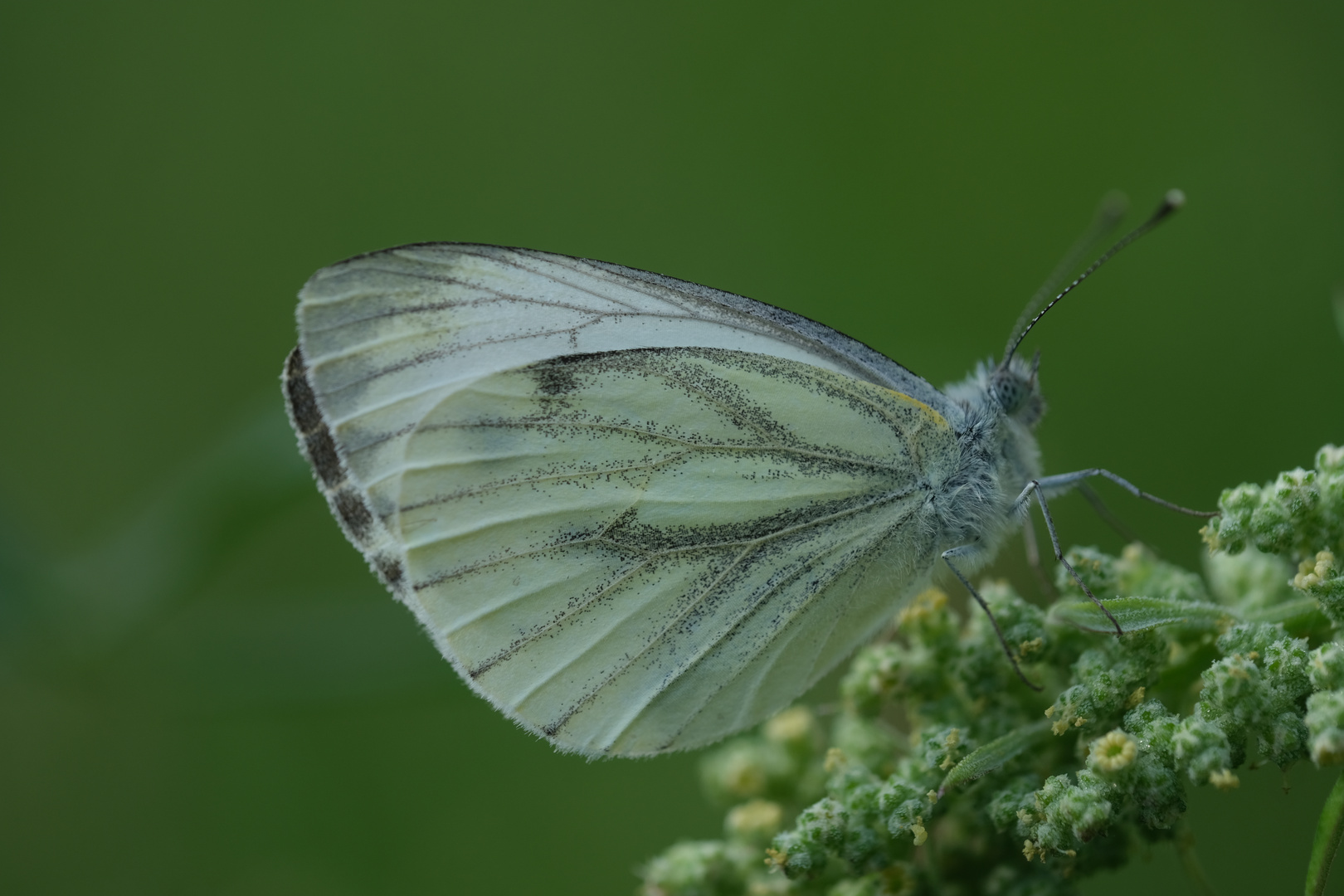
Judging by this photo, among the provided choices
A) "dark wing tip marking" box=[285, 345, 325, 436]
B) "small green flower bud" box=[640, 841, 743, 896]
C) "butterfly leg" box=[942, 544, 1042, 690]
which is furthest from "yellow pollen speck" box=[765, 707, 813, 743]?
"dark wing tip marking" box=[285, 345, 325, 436]

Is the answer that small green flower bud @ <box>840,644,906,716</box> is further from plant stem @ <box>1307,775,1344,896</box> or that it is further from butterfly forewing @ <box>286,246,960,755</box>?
plant stem @ <box>1307,775,1344,896</box>

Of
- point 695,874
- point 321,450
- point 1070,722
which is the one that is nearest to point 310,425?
point 321,450

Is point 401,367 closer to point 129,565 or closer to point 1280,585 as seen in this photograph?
point 129,565

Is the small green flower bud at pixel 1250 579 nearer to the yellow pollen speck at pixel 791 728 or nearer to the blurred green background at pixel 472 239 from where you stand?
the blurred green background at pixel 472 239

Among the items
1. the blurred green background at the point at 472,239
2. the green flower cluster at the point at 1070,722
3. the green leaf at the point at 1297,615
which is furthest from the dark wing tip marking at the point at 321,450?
the green leaf at the point at 1297,615

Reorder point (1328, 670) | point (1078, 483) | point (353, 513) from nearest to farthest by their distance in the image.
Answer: point (1328, 670)
point (1078, 483)
point (353, 513)

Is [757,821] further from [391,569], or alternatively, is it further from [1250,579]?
[1250,579]
